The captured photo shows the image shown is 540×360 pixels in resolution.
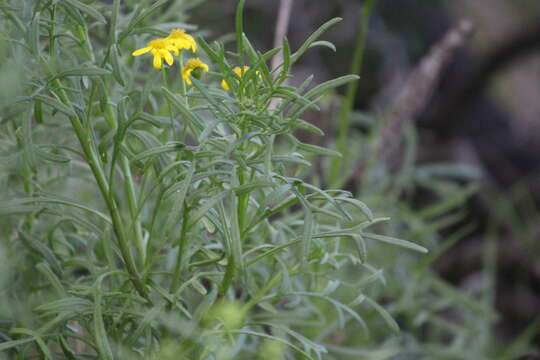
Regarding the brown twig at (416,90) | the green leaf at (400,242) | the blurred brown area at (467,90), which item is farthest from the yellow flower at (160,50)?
the blurred brown area at (467,90)

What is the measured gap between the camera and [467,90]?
2.44m

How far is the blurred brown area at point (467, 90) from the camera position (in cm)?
204

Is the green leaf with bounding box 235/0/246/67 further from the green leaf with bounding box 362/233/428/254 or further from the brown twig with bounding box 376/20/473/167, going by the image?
the brown twig with bounding box 376/20/473/167

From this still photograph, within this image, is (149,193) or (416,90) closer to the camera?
(149,193)

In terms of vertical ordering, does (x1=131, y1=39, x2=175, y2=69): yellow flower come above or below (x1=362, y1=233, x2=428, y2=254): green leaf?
above

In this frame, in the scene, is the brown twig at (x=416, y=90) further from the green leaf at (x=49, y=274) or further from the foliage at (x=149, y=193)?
the green leaf at (x=49, y=274)

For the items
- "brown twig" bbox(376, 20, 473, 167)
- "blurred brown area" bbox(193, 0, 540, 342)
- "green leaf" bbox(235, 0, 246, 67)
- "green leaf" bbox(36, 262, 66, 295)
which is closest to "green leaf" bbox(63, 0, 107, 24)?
"green leaf" bbox(235, 0, 246, 67)

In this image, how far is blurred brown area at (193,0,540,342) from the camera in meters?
2.04

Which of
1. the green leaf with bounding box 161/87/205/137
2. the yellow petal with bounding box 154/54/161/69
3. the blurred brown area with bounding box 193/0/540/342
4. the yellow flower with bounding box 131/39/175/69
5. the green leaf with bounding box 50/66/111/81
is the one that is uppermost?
the yellow flower with bounding box 131/39/175/69

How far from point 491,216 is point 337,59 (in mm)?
781

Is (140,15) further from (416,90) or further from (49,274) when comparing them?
(416,90)

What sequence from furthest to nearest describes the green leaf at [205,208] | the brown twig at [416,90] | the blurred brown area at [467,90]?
1. the blurred brown area at [467,90]
2. the brown twig at [416,90]
3. the green leaf at [205,208]

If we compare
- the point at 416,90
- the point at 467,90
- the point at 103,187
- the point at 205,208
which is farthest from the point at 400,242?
the point at 467,90

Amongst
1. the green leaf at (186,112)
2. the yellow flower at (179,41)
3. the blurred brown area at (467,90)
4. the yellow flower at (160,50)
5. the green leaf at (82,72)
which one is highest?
the yellow flower at (179,41)
